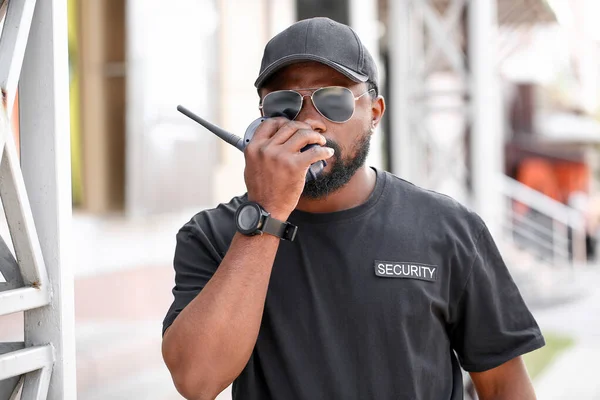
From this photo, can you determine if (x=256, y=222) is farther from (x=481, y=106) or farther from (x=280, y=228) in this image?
(x=481, y=106)

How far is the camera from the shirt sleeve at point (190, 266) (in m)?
2.06

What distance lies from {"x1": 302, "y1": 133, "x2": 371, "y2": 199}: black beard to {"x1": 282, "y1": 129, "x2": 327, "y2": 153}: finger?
13 centimetres

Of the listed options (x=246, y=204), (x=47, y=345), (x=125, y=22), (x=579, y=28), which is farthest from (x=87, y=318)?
(x=579, y=28)

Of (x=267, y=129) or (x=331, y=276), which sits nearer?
(x=267, y=129)

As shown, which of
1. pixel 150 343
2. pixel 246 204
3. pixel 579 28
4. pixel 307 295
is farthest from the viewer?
pixel 579 28

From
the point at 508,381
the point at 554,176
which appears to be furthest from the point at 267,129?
the point at 554,176

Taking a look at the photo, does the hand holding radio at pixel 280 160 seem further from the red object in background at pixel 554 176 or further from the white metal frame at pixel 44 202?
the red object in background at pixel 554 176

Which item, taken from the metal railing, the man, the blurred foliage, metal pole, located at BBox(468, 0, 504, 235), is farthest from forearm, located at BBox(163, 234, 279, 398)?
the metal railing

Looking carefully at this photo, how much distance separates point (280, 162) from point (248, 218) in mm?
147

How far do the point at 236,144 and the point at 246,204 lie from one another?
0.62 ft

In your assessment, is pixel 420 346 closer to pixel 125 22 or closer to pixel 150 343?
pixel 150 343

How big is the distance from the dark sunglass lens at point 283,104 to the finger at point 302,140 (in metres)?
0.15

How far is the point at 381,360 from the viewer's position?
2.05 m

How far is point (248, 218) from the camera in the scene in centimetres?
194
